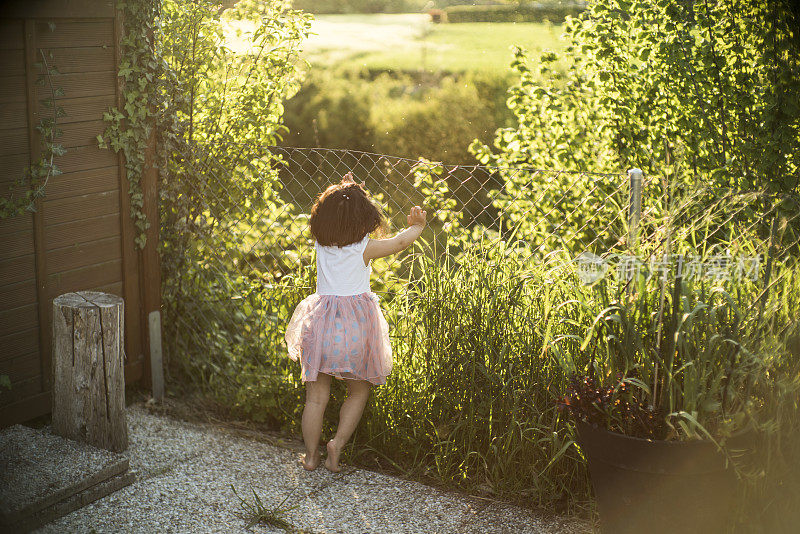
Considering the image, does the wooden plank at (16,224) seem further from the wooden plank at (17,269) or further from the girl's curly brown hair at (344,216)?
the girl's curly brown hair at (344,216)

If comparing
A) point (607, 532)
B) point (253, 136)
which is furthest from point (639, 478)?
point (253, 136)

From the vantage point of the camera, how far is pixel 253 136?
4516 mm

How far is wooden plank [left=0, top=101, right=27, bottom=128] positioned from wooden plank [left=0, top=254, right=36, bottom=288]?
60 centimetres

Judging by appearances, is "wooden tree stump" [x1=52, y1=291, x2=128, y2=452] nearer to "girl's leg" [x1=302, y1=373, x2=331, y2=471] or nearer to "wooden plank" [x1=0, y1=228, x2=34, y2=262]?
"wooden plank" [x1=0, y1=228, x2=34, y2=262]

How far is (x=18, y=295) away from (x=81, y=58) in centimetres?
116

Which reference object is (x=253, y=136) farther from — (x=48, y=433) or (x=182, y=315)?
(x=48, y=433)

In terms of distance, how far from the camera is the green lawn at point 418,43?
1245cm

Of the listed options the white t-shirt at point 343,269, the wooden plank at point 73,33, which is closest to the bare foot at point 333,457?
the white t-shirt at point 343,269

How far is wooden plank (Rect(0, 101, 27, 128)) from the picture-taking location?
136 inches

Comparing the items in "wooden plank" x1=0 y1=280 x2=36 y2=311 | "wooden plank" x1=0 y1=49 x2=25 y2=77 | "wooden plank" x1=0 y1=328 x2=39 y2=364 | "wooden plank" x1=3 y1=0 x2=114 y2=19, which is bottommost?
"wooden plank" x1=0 y1=328 x2=39 y2=364

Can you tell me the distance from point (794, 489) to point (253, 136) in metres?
3.22

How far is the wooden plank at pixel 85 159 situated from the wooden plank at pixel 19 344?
2.61ft

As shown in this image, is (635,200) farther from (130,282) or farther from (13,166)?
(13,166)

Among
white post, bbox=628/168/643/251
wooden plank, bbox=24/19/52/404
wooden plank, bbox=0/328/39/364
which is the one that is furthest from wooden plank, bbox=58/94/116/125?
white post, bbox=628/168/643/251
